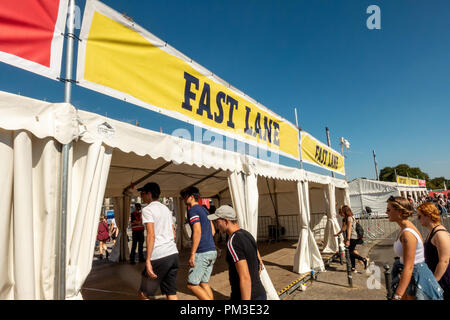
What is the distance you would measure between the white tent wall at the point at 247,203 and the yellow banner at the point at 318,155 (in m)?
3.77

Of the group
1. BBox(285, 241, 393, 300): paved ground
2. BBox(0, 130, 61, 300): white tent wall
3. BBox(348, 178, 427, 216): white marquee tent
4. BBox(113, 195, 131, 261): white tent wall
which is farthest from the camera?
BBox(348, 178, 427, 216): white marquee tent

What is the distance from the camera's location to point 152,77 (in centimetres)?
362

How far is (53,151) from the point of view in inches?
88.8

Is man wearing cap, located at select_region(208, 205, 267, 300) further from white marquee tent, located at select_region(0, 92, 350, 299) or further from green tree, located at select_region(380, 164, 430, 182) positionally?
green tree, located at select_region(380, 164, 430, 182)

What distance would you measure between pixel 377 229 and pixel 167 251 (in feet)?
50.9

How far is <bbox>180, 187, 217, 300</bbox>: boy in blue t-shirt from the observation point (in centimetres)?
358

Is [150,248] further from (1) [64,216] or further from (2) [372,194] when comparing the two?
(2) [372,194]

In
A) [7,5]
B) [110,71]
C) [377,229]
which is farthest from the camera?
[377,229]

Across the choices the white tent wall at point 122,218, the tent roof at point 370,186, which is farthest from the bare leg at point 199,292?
the tent roof at point 370,186

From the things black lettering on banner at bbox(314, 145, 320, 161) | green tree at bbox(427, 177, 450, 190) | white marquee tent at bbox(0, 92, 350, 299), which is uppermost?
green tree at bbox(427, 177, 450, 190)

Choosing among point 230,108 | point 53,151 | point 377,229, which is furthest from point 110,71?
point 377,229

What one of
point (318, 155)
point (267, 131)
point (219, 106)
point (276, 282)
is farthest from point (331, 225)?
point (219, 106)

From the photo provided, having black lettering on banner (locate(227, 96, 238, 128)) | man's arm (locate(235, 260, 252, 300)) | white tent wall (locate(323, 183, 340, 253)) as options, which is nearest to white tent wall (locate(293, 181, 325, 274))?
white tent wall (locate(323, 183, 340, 253))
